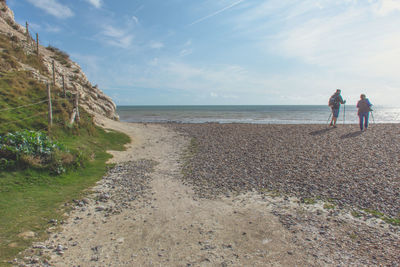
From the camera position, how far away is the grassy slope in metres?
6.83

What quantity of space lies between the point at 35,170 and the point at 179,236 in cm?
801

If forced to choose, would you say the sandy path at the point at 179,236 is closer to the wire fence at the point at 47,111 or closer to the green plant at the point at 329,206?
the green plant at the point at 329,206

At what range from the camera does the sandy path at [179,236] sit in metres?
5.67

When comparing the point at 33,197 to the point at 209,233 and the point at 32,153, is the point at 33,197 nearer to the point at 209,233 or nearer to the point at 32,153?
the point at 32,153

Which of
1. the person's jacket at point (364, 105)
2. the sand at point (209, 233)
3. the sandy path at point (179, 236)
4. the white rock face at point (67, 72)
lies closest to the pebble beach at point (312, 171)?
the sand at point (209, 233)

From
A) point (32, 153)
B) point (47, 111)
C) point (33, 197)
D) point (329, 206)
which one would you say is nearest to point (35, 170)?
point (32, 153)

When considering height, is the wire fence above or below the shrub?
above

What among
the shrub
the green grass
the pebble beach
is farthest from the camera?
the shrub

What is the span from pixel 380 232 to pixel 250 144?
14014mm

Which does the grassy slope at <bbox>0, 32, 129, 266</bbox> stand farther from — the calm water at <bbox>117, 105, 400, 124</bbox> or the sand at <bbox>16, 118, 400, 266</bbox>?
the calm water at <bbox>117, 105, 400, 124</bbox>

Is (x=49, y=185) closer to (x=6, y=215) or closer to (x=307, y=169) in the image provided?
(x=6, y=215)

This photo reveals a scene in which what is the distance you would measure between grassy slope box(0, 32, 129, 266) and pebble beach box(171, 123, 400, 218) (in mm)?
5618

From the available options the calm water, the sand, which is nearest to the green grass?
the sand

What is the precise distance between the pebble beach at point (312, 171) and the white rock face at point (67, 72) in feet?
65.5
